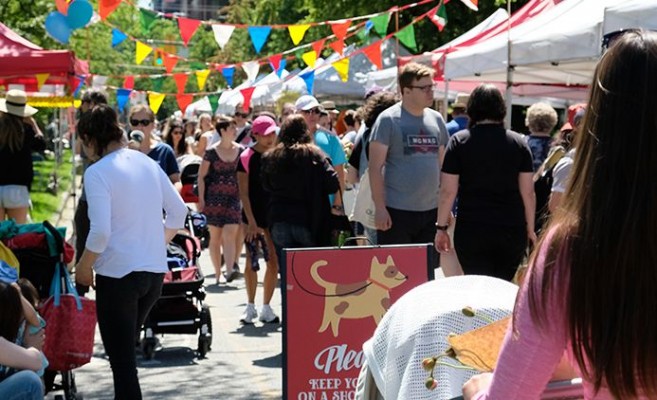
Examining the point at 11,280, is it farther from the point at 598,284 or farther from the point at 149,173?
the point at 598,284

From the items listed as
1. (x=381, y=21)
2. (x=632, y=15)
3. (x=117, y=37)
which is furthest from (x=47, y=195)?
(x=632, y=15)

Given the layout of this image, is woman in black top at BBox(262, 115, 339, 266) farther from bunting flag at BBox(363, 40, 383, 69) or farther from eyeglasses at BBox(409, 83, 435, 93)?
bunting flag at BBox(363, 40, 383, 69)

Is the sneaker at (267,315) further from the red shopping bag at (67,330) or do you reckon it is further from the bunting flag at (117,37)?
the bunting flag at (117,37)

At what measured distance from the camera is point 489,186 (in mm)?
7590

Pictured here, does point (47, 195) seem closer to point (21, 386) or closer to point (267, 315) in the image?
point (267, 315)

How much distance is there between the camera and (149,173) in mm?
6500

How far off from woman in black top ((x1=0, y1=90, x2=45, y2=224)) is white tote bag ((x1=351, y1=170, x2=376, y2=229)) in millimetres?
4249

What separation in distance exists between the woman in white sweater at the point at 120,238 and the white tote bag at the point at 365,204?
266 centimetres

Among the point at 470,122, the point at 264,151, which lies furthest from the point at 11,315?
the point at 264,151

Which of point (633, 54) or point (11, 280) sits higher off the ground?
point (633, 54)

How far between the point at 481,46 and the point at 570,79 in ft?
14.1

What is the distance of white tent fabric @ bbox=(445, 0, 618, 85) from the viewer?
998cm

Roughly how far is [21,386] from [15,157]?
6.54 metres

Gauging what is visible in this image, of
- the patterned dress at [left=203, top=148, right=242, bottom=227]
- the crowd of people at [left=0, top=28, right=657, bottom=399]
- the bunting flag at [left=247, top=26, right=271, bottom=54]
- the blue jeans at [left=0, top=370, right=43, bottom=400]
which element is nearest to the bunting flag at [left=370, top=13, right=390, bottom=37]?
the crowd of people at [left=0, top=28, right=657, bottom=399]
